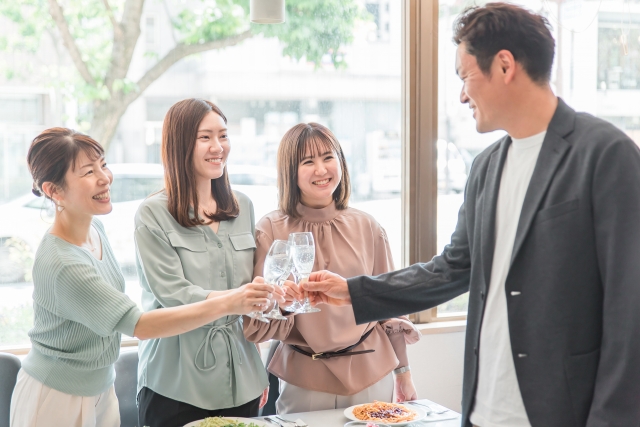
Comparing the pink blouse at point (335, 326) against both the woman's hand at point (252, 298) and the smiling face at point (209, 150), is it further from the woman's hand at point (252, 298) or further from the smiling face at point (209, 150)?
the smiling face at point (209, 150)

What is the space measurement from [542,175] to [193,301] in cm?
118

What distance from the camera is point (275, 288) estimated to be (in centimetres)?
206

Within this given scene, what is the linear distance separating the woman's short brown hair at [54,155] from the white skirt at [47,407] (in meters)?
0.65

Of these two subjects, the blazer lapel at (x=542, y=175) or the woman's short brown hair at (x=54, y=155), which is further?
the woman's short brown hair at (x=54, y=155)

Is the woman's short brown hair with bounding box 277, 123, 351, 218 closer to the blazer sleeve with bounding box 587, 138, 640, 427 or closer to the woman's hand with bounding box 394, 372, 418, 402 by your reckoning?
the woman's hand with bounding box 394, 372, 418, 402

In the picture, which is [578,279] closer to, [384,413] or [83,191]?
[384,413]

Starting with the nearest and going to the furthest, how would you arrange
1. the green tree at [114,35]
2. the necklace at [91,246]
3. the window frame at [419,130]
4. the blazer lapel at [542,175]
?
the blazer lapel at [542,175] → the necklace at [91,246] → the green tree at [114,35] → the window frame at [419,130]

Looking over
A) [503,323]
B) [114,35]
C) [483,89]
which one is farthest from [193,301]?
[114,35]

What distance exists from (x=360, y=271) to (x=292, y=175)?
17.6 inches

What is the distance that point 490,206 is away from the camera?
1.64 metres

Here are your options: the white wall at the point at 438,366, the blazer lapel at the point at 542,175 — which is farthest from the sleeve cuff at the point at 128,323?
the white wall at the point at 438,366

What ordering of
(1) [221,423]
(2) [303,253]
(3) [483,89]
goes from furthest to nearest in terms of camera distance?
1. (2) [303,253]
2. (1) [221,423]
3. (3) [483,89]

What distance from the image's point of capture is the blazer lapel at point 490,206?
1.62 metres

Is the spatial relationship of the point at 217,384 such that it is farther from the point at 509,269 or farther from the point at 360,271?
the point at 509,269
